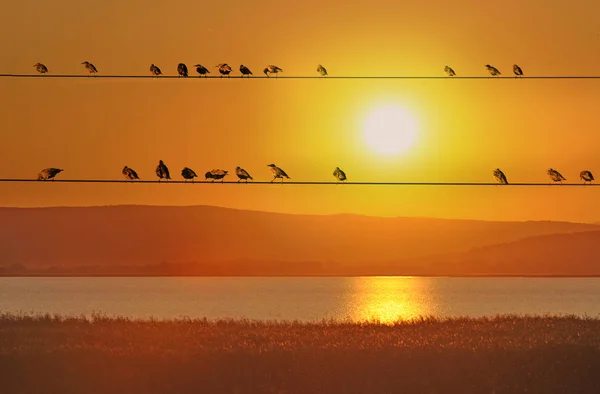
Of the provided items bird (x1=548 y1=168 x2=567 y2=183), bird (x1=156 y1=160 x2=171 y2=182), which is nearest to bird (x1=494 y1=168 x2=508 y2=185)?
bird (x1=548 y1=168 x2=567 y2=183)

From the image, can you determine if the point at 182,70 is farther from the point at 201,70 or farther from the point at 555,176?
the point at 555,176

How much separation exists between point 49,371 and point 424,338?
8.59m

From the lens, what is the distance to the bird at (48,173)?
87.4 feet

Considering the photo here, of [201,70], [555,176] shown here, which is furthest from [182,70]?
[555,176]

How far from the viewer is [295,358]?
24.2 metres

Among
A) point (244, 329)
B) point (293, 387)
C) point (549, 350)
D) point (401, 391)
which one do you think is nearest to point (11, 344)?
point (244, 329)

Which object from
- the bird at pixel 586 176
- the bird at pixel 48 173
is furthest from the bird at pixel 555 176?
the bird at pixel 48 173

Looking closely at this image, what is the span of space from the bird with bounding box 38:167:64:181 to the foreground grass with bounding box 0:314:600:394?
379 centimetres

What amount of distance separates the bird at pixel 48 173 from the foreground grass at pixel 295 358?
3.79 m

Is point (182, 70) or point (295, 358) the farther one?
point (182, 70)

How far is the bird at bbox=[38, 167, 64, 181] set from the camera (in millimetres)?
26641

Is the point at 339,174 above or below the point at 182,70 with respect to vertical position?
below

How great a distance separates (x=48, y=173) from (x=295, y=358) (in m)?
7.43

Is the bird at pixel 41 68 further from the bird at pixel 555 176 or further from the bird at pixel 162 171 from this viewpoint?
the bird at pixel 555 176
